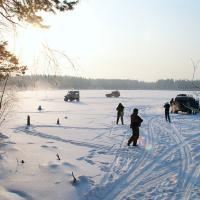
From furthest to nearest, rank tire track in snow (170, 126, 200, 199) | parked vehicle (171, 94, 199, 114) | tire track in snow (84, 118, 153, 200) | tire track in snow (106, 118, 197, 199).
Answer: parked vehicle (171, 94, 199, 114) < tire track in snow (106, 118, 197, 199) < tire track in snow (170, 126, 200, 199) < tire track in snow (84, 118, 153, 200)

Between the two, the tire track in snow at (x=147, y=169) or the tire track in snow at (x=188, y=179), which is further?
the tire track in snow at (x=147, y=169)

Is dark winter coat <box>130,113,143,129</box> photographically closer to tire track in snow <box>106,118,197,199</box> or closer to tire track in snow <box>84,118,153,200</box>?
tire track in snow <box>106,118,197,199</box>

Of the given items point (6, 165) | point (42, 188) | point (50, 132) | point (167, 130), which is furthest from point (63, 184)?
point (167, 130)

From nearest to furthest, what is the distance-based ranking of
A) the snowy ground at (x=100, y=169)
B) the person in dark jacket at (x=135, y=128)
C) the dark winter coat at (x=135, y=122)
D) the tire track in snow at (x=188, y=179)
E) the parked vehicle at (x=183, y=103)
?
the snowy ground at (x=100, y=169), the tire track in snow at (x=188, y=179), the person in dark jacket at (x=135, y=128), the dark winter coat at (x=135, y=122), the parked vehicle at (x=183, y=103)

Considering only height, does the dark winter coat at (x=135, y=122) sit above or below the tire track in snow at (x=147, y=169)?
above

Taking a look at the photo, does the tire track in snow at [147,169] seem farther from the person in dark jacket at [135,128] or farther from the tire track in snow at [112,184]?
the person in dark jacket at [135,128]

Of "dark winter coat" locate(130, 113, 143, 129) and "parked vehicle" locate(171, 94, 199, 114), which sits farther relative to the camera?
"parked vehicle" locate(171, 94, 199, 114)

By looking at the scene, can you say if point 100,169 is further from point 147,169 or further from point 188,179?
point 188,179

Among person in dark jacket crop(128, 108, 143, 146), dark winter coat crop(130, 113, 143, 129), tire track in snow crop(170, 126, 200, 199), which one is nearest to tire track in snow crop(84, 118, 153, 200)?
tire track in snow crop(170, 126, 200, 199)

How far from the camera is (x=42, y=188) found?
8.60 metres

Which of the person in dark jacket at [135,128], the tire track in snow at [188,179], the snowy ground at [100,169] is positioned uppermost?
the person in dark jacket at [135,128]

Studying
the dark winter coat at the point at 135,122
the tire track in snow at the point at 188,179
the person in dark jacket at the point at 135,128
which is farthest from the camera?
the dark winter coat at the point at 135,122

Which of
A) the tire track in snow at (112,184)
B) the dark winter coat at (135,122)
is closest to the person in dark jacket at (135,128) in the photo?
the dark winter coat at (135,122)

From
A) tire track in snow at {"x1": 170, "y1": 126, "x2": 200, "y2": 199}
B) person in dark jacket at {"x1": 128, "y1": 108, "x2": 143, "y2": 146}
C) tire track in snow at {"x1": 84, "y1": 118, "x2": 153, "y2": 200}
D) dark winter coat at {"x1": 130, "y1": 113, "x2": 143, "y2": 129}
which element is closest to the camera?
tire track in snow at {"x1": 84, "y1": 118, "x2": 153, "y2": 200}
